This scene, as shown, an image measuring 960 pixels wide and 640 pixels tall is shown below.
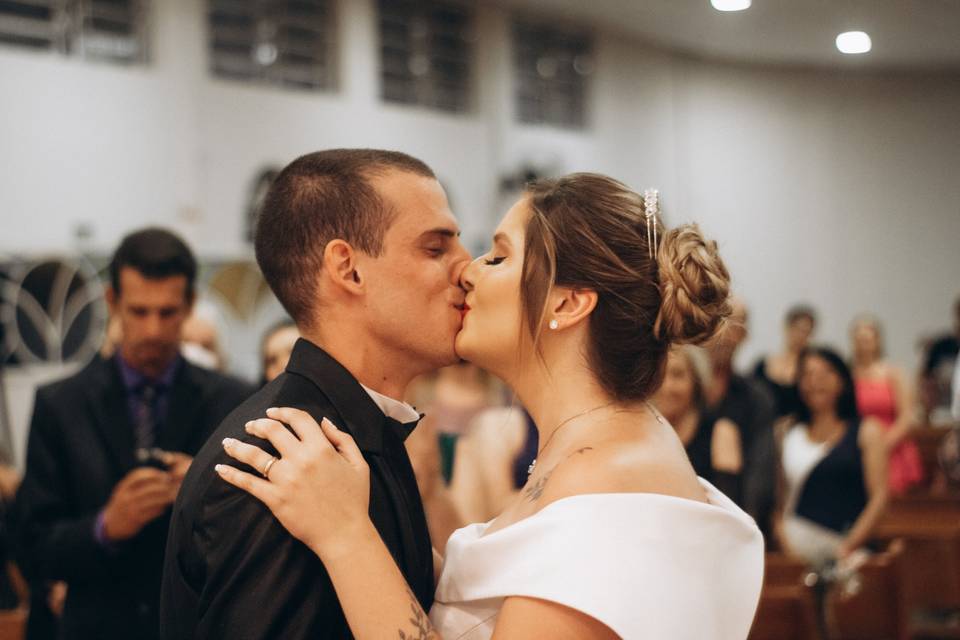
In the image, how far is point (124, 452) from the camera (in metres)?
3.08

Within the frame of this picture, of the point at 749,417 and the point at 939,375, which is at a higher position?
the point at 749,417

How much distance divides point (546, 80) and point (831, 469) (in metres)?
7.33

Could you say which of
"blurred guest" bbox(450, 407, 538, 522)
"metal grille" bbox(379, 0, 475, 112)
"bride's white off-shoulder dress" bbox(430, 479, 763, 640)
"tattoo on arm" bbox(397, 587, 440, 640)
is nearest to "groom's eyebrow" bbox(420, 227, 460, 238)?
"bride's white off-shoulder dress" bbox(430, 479, 763, 640)

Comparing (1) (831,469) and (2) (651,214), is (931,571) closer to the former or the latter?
(1) (831,469)

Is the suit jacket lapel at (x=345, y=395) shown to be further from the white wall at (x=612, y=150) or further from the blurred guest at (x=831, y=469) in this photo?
the blurred guest at (x=831, y=469)

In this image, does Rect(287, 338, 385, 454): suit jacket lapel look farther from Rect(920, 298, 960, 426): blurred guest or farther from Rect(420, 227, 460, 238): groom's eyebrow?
Rect(920, 298, 960, 426): blurred guest

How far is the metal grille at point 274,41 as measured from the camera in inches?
391

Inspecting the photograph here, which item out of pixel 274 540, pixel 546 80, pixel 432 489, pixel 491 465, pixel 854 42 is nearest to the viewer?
pixel 274 540

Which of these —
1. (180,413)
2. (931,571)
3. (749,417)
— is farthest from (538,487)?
(931,571)

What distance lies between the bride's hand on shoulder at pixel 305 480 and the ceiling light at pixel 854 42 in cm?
200

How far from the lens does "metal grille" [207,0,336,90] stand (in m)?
9.93

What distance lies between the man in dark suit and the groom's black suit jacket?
2.83 feet

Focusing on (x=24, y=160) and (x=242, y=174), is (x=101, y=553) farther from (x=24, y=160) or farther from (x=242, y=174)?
(x=242, y=174)

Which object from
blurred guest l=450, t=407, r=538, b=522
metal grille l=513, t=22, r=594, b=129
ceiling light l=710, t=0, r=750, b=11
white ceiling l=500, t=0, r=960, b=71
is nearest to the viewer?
ceiling light l=710, t=0, r=750, b=11
